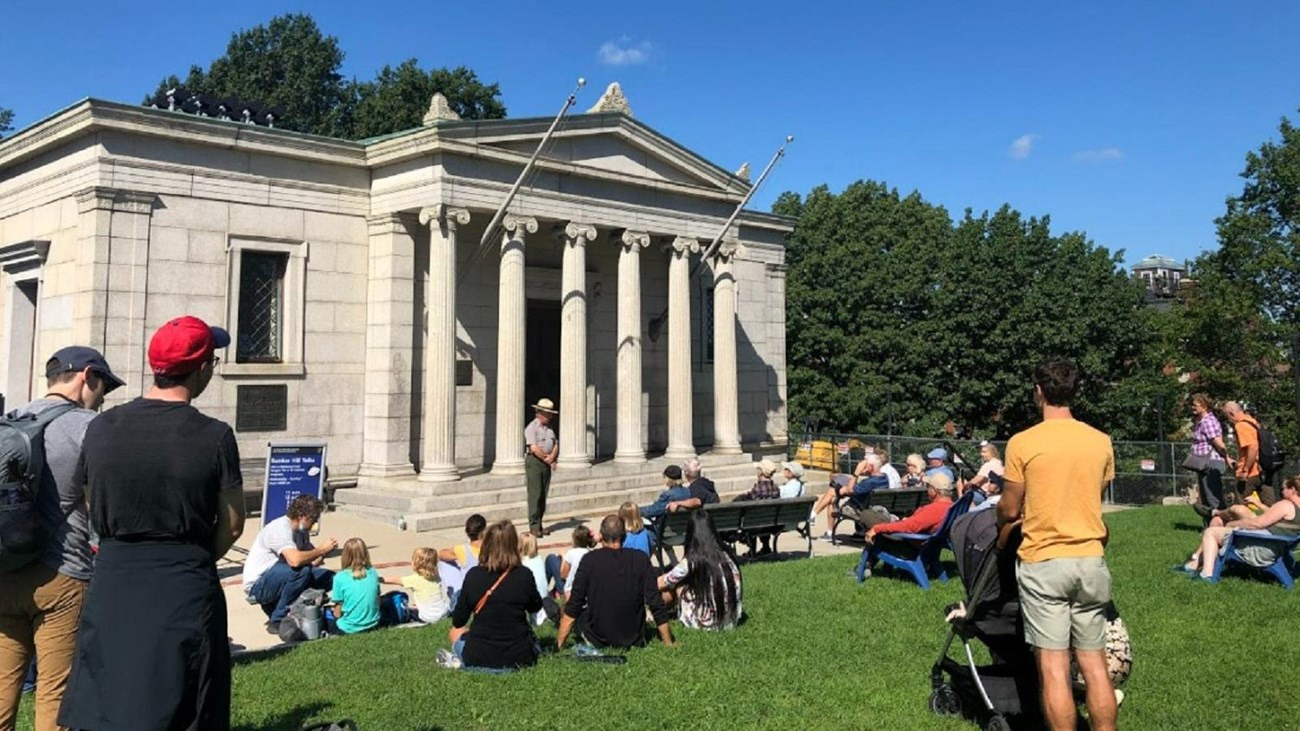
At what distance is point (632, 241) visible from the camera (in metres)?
19.7

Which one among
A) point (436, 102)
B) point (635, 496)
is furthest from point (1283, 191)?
point (436, 102)

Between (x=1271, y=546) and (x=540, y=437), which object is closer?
(x=1271, y=546)

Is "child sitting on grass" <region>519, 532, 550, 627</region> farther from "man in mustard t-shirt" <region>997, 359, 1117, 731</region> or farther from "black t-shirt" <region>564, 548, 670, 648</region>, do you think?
"man in mustard t-shirt" <region>997, 359, 1117, 731</region>

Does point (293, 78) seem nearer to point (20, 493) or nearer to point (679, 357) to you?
point (679, 357)

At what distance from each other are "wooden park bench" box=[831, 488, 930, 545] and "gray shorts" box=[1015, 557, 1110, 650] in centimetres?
822

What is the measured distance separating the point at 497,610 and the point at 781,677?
2077mm

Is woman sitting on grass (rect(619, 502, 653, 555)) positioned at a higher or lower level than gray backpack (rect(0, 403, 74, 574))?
lower

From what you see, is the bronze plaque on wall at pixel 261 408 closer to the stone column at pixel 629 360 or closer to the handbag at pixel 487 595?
the stone column at pixel 629 360

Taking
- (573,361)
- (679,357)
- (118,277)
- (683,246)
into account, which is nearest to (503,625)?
(118,277)

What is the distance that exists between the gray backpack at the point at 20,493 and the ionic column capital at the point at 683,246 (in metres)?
17.2

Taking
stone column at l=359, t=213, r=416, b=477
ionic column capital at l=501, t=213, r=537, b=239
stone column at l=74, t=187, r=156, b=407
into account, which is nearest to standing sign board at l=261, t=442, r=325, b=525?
stone column at l=74, t=187, r=156, b=407

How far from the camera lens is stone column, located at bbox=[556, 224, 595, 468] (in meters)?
18.2

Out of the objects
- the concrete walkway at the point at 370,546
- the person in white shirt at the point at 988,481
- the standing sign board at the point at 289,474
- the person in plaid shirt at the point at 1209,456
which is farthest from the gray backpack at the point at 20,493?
the person in plaid shirt at the point at 1209,456

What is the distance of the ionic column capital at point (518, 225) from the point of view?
1741 cm
